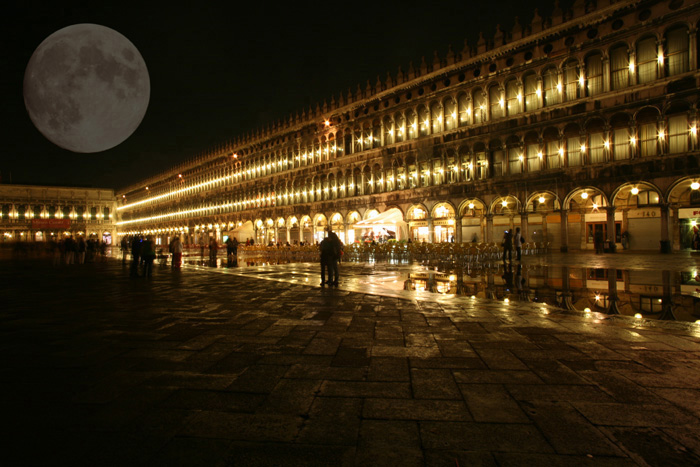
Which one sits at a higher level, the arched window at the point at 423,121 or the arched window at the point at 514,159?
the arched window at the point at 423,121

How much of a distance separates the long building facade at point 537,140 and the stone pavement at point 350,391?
21117mm

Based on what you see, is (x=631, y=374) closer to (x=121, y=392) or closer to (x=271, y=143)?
(x=121, y=392)

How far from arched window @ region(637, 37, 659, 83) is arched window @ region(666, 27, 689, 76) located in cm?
66

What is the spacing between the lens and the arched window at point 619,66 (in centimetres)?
2519

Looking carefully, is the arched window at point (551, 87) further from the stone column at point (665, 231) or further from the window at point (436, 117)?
the stone column at point (665, 231)

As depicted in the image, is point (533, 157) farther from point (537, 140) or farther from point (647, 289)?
point (647, 289)

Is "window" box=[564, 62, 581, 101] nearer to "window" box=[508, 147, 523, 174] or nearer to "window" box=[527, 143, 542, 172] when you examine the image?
"window" box=[527, 143, 542, 172]

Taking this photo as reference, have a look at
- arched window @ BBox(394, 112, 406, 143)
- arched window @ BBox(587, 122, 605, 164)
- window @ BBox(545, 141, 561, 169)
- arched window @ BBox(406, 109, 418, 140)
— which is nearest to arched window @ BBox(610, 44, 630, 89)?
arched window @ BBox(587, 122, 605, 164)

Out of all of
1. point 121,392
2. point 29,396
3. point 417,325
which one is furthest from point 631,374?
point 29,396

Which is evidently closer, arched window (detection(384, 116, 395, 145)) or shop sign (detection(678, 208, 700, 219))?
shop sign (detection(678, 208, 700, 219))

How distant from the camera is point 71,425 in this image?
281 centimetres

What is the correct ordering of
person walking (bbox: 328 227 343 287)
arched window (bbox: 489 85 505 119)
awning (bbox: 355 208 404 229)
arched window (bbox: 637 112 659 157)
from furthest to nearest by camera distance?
arched window (bbox: 489 85 505 119) → awning (bbox: 355 208 404 229) → arched window (bbox: 637 112 659 157) → person walking (bbox: 328 227 343 287)

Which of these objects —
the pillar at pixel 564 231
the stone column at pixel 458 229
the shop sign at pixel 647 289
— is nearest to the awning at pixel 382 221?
the stone column at pixel 458 229

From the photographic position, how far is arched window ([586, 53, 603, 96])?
1031 inches
